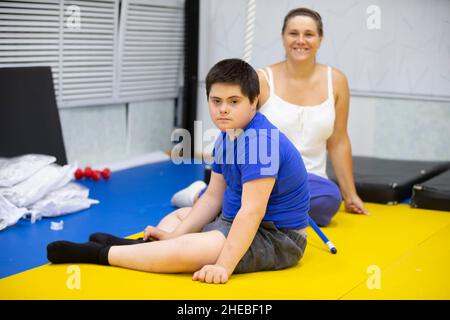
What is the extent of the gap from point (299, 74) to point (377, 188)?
88 cm

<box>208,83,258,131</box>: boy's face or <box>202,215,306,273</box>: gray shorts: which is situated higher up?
<box>208,83,258,131</box>: boy's face

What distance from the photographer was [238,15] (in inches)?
208

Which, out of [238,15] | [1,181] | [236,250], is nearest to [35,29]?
[1,181]

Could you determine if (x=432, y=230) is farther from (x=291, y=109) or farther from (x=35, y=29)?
(x=35, y=29)

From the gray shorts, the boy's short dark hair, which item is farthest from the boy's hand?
the boy's short dark hair

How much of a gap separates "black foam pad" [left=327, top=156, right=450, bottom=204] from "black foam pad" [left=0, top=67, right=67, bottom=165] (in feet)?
5.20

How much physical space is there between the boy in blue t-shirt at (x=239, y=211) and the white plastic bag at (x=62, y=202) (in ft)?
3.11

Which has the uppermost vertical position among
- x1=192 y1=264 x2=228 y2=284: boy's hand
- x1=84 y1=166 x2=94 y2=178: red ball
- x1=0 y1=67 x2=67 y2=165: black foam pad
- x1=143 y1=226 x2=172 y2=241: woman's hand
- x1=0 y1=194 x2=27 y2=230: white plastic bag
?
x1=0 y1=67 x2=67 y2=165: black foam pad

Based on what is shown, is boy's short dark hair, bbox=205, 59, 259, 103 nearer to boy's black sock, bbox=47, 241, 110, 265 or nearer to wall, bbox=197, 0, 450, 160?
boy's black sock, bbox=47, 241, 110, 265

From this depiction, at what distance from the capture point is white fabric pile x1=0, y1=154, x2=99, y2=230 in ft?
11.3

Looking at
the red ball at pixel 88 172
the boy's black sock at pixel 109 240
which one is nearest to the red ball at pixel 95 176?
the red ball at pixel 88 172

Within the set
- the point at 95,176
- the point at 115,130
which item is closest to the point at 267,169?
the point at 95,176

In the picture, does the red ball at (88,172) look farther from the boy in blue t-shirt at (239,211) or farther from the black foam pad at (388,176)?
the boy in blue t-shirt at (239,211)

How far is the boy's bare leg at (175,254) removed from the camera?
2453mm
